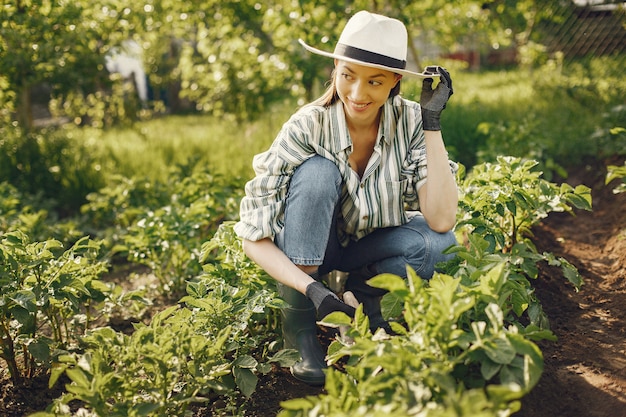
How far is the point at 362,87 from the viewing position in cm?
215

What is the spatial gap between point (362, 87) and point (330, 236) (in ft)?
1.80

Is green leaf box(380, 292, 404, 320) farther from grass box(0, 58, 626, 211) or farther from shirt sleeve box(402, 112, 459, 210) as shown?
grass box(0, 58, 626, 211)

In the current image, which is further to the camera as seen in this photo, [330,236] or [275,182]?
[330,236]

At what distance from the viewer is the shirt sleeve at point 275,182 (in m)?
2.21

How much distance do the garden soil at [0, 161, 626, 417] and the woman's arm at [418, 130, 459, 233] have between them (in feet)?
1.93

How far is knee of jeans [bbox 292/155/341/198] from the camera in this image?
2148 millimetres

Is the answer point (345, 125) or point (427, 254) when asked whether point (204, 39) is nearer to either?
point (345, 125)

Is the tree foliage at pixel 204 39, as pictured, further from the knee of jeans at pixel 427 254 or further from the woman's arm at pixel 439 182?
the knee of jeans at pixel 427 254

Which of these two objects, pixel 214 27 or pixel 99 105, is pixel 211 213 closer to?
pixel 214 27

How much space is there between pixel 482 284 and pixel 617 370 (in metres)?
0.75

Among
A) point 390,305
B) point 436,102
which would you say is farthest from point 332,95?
point 390,305

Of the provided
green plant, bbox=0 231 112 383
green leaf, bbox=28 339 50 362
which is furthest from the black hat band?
green leaf, bbox=28 339 50 362

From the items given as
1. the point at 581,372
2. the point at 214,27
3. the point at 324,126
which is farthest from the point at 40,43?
the point at 581,372

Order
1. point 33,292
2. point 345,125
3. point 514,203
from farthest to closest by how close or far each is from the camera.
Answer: point 514,203 < point 345,125 < point 33,292
